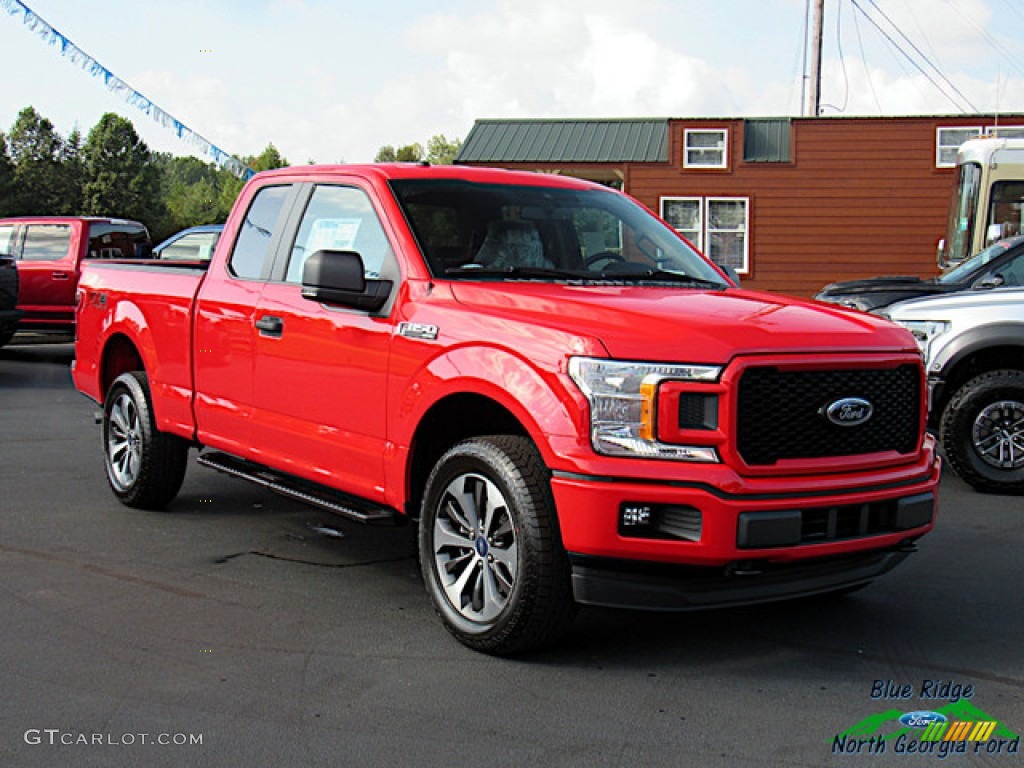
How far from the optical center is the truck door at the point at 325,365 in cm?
523

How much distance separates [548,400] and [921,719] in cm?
162

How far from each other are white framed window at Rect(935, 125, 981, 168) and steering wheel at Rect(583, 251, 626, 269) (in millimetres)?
22510

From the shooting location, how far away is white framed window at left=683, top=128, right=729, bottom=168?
2691 cm

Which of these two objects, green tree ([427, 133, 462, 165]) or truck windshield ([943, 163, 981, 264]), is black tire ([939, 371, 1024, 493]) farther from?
green tree ([427, 133, 462, 165])

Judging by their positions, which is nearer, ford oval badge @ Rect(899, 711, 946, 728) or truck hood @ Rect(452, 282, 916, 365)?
ford oval badge @ Rect(899, 711, 946, 728)

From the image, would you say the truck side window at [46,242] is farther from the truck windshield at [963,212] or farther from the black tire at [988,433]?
the black tire at [988,433]

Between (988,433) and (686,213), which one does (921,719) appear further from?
(686,213)

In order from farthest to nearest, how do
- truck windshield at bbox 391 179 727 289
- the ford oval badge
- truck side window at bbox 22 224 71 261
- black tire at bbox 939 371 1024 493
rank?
truck side window at bbox 22 224 71 261 → black tire at bbox 939 371 1024 493 → truck windshield at bbox 391 179 727 289 → the ford oval badge

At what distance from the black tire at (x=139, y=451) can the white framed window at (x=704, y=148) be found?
21128mm

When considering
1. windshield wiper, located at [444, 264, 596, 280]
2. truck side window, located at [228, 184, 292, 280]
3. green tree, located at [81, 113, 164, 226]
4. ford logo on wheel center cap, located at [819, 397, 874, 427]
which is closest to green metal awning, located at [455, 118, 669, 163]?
truck side window, located at [228, 184, 292, 280]

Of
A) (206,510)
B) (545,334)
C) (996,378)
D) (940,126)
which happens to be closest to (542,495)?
(545,334)

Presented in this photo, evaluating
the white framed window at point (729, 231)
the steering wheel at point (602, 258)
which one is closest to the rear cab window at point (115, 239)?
the white framed window at point (729, 231)

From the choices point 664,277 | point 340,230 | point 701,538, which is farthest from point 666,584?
point 340,230

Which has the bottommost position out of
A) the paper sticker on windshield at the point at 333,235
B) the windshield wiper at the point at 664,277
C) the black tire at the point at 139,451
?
the black tire at the point at 139,451
